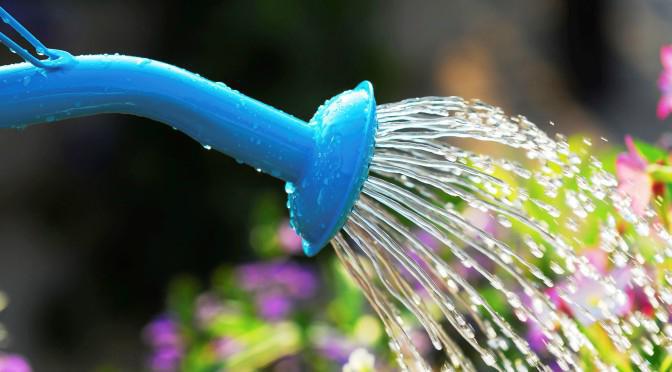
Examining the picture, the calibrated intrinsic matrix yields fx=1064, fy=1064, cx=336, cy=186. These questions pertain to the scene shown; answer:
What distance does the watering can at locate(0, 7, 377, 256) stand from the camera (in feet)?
2.44

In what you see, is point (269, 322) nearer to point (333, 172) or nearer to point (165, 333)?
point (165, 333)

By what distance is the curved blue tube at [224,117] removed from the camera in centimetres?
75

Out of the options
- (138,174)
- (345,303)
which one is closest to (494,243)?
(345,303)

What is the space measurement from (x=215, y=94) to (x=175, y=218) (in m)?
2.22

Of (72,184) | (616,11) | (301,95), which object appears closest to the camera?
(301,95)

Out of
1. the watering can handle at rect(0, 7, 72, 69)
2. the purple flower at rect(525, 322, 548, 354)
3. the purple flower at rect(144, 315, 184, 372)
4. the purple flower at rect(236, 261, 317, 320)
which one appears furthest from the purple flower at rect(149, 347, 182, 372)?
the watering can handle at rect(0, 7, 72, 69)

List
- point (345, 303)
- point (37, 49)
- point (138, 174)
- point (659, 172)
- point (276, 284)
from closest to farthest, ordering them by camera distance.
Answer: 1. point (37, 49)
2. point (659, 172)
3. point (345, 303)
4. point (276, 284)
5. point (138, 174)

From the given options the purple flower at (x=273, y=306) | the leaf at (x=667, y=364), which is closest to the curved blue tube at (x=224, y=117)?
the leaf at (x=667, y=364)

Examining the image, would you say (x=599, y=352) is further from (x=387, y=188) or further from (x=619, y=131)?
(x=619, y=131)

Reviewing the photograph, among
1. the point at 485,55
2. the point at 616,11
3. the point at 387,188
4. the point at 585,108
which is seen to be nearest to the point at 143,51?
the point at 485,55

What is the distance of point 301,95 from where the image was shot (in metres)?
2.93

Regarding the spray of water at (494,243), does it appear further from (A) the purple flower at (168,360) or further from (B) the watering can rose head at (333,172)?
(A) the purple flower at (168,360)

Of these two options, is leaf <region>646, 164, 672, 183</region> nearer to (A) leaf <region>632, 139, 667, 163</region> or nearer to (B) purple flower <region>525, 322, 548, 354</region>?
(A) leaf <region>632, 139, 667, 163</region>

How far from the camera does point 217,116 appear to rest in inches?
30.5
